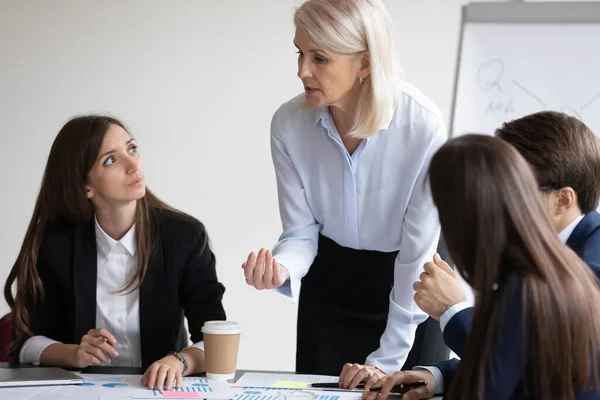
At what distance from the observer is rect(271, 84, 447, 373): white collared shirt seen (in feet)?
6.25

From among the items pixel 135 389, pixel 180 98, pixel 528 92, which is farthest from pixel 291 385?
pixel 180 98

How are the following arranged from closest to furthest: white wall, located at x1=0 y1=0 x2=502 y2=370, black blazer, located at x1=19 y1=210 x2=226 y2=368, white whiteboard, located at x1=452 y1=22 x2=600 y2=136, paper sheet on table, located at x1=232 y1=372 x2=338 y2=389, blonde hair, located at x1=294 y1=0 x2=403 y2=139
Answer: paper sheet on table, located at x1=232 y1=372 x2=338 y2=389, blonde hair, located at x1=294 y1=0 x2=403 y2=139, black blazer, located at x1=19 y1=210 x2=226 y2=368, white whiteboard, located at x1=452 y1=22 x2=600 y2=136, white wall, located at x1=0 y1=0 x2=502 y2=370

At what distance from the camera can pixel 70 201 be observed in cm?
210

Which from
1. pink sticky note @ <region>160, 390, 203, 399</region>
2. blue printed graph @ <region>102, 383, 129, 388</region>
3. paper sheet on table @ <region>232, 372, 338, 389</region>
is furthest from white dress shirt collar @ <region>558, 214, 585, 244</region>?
blue printed graph @ <region>102, 383, 129, 388</region>

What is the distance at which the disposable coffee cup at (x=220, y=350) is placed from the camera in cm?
165

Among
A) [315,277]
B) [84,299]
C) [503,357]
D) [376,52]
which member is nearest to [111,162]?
[84,299]

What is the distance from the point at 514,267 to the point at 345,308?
0.95 meters

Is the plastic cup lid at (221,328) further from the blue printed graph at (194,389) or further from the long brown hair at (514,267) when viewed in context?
the long brown hair at (514,267)

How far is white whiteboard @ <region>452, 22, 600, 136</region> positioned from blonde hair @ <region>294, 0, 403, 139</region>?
127 cm

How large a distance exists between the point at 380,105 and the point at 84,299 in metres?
0.91

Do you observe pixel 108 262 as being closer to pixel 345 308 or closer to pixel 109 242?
pixel 109 242

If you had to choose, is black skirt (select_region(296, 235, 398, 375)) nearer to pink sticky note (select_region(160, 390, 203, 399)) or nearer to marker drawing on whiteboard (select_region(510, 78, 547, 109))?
pink sticky note (select_region(160, 390, 203, 399))

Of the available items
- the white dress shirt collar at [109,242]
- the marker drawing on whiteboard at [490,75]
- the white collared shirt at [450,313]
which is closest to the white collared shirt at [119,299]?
the white dress shirt collar at [109,242]

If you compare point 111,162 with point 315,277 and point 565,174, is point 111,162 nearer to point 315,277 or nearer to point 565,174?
point 315,277
